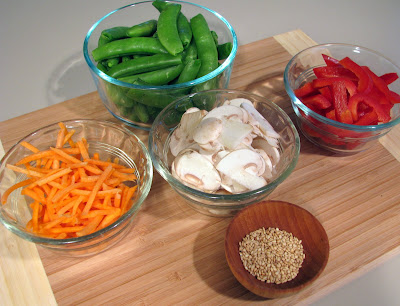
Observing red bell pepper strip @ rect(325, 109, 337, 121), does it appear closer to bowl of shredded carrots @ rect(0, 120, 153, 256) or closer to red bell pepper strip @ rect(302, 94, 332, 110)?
red bell pepper strip @ rect(302, 94, 332, 110)

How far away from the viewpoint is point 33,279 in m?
1.31

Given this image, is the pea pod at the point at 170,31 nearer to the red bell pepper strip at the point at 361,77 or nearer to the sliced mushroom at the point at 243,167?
the sliced mushroom at the point at 243,167

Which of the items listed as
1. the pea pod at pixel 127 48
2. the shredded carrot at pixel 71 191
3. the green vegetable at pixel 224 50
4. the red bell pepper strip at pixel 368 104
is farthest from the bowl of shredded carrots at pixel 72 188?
the red bell pepper strip at pixel 368 104

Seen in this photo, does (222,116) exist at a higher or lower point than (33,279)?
higher

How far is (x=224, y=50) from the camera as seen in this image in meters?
1.72

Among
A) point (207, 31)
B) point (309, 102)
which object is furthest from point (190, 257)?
point (207, 31)

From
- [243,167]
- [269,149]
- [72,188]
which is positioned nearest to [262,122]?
[269,149]

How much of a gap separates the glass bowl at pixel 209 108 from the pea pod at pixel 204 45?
14 cm

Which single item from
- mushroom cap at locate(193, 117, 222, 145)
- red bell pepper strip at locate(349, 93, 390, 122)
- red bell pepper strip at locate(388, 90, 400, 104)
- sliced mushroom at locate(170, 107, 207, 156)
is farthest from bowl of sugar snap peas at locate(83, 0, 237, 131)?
red bell pepper strip at locate(388, 90, 400, 104)

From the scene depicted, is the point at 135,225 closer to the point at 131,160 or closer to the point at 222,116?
the point at 131,160

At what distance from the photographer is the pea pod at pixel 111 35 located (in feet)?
5.59

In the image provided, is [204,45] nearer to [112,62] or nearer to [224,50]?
[224,50]

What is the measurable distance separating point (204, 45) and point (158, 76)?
9.6 inches

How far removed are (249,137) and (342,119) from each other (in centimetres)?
40
